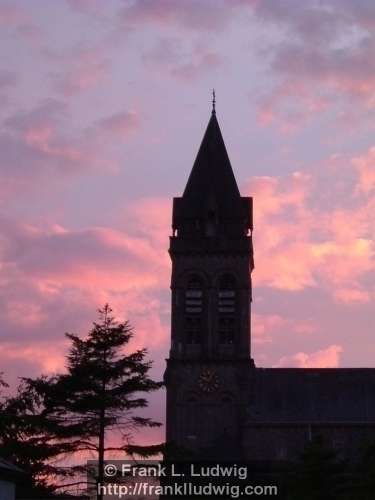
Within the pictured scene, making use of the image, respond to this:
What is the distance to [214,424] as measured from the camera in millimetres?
85062

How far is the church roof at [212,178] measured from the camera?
89.6 meters

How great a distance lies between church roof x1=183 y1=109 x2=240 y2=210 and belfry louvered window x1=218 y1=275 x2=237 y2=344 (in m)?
5.75

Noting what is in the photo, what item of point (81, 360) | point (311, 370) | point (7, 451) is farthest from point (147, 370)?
point (311, 370)

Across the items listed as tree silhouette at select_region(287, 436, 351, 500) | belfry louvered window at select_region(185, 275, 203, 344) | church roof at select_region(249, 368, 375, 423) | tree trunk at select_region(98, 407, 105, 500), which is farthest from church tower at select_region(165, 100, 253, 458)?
tree trunk at select_region(98, 407, 105, 500)

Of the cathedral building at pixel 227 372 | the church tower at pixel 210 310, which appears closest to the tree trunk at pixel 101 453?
the cathedral building at pixel 227 372

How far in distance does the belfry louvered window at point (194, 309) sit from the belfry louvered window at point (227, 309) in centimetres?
140

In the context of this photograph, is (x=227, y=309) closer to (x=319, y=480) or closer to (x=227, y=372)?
(x=227, y=372)

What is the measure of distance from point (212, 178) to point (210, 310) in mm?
10021

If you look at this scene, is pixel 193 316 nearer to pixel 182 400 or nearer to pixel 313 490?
pixel 182 400

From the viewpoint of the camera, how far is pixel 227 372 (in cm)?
8569

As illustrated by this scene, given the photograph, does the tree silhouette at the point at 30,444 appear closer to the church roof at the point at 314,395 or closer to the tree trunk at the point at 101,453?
the tree trunk at the point at 101,453

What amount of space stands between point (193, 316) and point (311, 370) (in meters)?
10.3

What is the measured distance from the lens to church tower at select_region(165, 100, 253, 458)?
85.1 m

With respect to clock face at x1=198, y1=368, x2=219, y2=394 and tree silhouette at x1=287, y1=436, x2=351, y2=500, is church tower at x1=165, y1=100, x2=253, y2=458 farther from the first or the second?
tree silhouette at x1=287, y1=436, x2=351, y2=500
